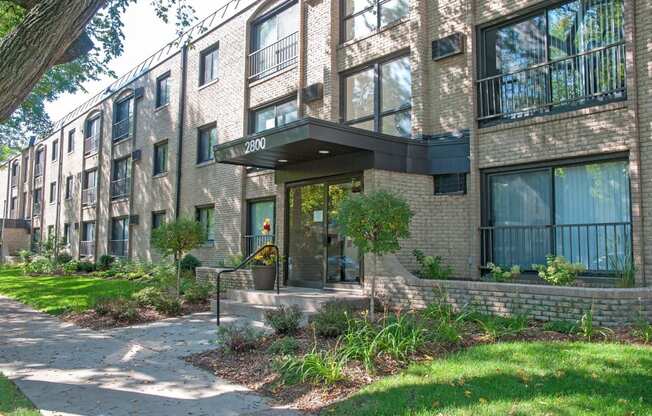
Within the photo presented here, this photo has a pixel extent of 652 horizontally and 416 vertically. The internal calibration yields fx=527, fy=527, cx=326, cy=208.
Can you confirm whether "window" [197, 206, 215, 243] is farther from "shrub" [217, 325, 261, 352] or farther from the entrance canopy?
"shrub" [217, 325, 261, 352]

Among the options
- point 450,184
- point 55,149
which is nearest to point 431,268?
point 450,184

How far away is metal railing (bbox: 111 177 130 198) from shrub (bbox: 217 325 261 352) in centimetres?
1942

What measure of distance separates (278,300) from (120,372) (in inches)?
165

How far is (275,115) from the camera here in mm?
16156

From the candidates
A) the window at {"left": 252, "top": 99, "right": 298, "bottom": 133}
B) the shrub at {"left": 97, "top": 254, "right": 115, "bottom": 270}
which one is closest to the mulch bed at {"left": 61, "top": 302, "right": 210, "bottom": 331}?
the window at {"left": 252, "top": 99, "right": 298, "bottom": 133}

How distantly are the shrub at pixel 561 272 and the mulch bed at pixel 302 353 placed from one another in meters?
1.23

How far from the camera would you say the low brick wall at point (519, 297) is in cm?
712

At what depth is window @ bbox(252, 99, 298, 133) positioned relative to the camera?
1556 cm

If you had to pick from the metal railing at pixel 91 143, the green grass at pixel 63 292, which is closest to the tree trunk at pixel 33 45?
the green grass at pixel 63 292

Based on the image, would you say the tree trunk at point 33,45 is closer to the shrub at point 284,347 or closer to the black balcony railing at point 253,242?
the shrub at point 284,347

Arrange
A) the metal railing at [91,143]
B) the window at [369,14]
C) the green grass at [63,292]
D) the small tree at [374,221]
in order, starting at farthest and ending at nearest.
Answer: the metal railing at [91,143] < the green grass at [63,292] < the window at [369,14] < the small tree at [374,221]

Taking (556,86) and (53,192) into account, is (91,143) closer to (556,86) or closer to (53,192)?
(53,192)

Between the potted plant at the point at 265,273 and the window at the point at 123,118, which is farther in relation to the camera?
the window at the point at 123,118

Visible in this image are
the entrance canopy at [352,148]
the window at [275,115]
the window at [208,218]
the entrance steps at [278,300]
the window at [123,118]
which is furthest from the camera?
the window at [123,118]
